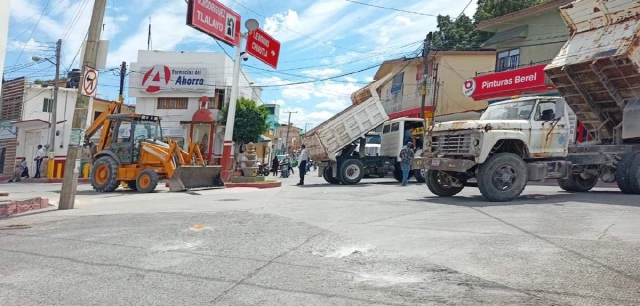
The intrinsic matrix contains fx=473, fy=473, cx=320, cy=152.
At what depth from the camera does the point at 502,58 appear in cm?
2628

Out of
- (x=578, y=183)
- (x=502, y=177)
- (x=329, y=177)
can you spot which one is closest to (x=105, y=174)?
(x=329, y=177)

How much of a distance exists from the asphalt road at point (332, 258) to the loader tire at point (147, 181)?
5983 mm

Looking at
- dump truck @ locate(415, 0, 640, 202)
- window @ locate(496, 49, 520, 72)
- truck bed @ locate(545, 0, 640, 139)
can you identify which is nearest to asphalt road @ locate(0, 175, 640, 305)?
dump truck @ locate(415, 0, 640, 202)

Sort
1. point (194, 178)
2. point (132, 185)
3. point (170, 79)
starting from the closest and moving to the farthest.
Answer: point (194, 178) < point (132, 185) < point (170, 79)

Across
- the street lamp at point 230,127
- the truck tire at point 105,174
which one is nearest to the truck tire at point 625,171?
the street lamp at point 230,127

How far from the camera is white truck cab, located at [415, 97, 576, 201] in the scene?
10.0 m

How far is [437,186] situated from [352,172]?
6.99m

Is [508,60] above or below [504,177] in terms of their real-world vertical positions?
above

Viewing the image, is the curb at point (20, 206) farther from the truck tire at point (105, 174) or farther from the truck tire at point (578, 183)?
the truck tire at point (578, 183)

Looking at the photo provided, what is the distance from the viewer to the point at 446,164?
1034 centimetres

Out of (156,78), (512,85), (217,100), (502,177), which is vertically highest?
(156,78)

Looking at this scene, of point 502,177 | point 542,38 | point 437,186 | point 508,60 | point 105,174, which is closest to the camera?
point 502,177

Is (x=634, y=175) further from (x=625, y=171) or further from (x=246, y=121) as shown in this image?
(x=246, y=121)

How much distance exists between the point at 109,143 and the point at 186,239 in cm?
1125
